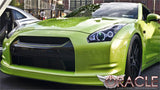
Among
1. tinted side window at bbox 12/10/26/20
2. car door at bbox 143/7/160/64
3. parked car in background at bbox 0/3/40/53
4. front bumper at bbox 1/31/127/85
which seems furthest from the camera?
tinted side window at bbox 12/10/26/20

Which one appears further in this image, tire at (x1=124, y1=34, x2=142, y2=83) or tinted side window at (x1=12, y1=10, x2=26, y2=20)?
tinted side window at (x1=12, y1=10, x2=26, y2=20)

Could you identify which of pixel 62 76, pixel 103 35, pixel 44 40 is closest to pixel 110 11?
pixel 103 35

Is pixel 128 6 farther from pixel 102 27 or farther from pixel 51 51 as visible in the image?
pixel 51 51

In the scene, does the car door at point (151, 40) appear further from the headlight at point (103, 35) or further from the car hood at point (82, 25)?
the headlight at point (103, 35)

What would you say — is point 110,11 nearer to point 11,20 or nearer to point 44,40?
point 44,40

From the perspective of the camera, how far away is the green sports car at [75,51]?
10.2ft

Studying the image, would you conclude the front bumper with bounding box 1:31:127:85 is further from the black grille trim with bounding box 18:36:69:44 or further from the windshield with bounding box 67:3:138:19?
the windshield with bounding box 67:3:138:19

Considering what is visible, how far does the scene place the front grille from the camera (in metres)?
3.13

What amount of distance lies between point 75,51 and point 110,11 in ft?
5.51

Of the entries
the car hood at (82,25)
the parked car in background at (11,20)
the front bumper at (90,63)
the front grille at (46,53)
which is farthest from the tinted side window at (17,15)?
the front bumper at (90,63)

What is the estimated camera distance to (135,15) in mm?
4328

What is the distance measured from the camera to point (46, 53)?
3186 millimetres

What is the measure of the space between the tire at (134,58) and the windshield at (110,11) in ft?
2.20

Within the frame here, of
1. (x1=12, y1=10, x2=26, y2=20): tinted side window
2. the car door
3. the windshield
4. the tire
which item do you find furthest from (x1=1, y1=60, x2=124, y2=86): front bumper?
(x1=12, y1=10, x2=26, y2=20): tinted side window
